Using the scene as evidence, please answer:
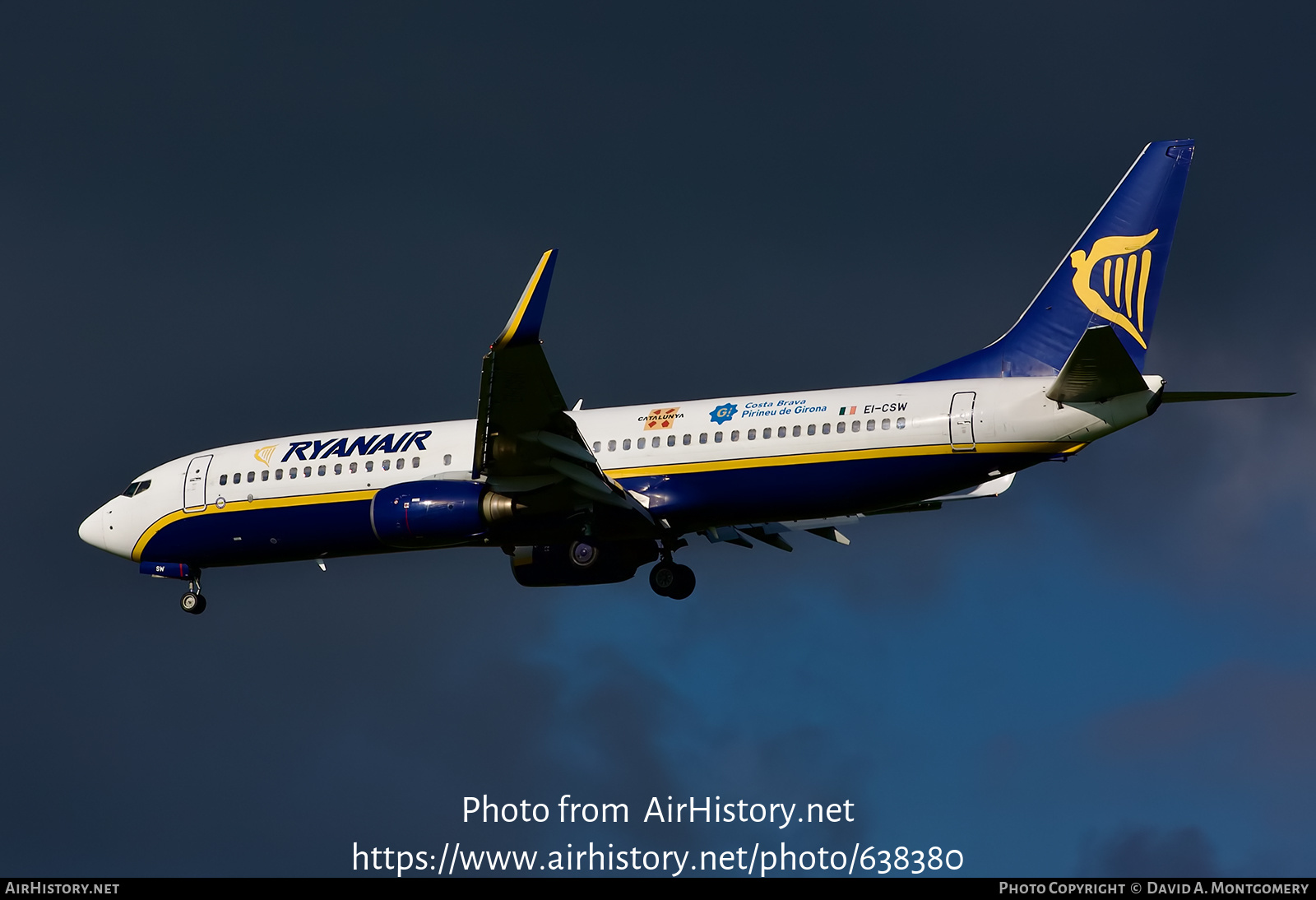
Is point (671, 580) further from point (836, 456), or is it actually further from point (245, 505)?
point (245, 505)

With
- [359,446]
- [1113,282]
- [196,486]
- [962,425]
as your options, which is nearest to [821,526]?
[962,425]

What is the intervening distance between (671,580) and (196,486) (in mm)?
11371

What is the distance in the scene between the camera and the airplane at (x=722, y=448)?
34656mm

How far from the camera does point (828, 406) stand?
3672 centimetres

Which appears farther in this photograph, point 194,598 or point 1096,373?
point 194,598

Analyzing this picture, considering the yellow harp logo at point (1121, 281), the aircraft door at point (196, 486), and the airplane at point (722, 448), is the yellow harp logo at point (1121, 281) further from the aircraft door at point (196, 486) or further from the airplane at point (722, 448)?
the aircraft door at point (196, 486)

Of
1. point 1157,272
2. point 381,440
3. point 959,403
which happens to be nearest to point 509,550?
point 381,440

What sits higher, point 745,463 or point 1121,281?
point 1121,281

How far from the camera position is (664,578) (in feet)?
135

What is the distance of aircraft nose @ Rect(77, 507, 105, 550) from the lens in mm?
43500

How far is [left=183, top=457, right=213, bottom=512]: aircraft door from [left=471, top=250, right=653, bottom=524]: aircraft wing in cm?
797

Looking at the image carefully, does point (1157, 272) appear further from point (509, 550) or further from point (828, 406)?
Answer: point (509, 550)

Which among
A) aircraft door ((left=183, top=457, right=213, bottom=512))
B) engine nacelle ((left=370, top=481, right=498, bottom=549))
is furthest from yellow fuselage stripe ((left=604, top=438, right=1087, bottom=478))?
aircraft door ((left=183, top=457, right=213, bottom=512))

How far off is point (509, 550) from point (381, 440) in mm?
3953
